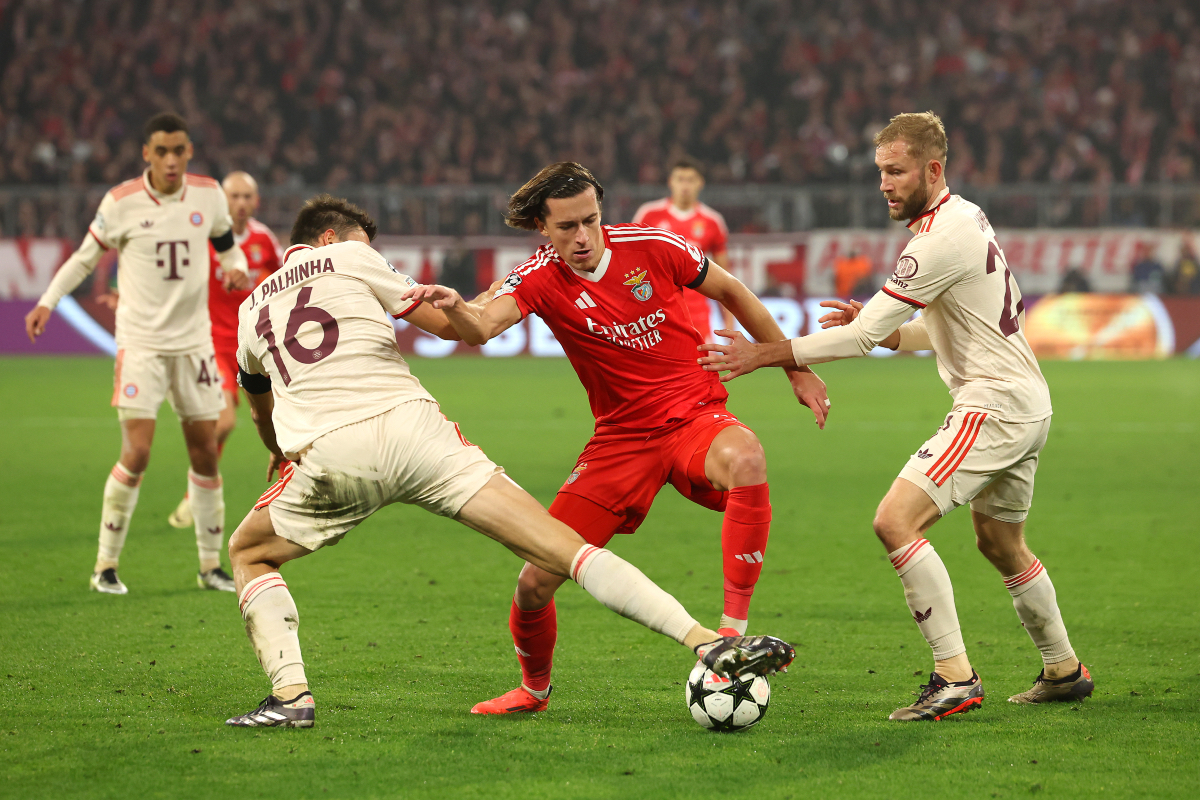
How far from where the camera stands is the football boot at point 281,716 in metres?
4.10

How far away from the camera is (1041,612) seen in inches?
179

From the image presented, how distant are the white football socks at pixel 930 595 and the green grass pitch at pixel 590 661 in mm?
262

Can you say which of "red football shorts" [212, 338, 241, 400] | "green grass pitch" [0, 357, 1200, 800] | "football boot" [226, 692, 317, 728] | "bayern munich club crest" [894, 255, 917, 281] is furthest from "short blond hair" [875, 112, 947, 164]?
"red football shorts" [212, 338, 241, 400]

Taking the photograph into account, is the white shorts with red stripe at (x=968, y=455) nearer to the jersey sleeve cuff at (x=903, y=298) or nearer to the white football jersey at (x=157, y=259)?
the jersey sleeve cuff at (x=903, y=298)

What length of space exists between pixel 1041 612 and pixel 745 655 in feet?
4.85

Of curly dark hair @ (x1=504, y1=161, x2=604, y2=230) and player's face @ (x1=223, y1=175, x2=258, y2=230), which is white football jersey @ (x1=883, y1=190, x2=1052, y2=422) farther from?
player's face @ (x1=223, y1=175, x2=258, y2=230)

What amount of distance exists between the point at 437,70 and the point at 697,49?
18.9ft

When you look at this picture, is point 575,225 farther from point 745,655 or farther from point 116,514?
point 116,514

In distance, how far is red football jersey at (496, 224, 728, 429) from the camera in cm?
464

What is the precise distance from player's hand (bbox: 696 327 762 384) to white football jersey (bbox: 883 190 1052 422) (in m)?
0.51

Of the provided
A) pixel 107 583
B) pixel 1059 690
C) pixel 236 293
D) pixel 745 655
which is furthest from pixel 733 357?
pixel 236 293

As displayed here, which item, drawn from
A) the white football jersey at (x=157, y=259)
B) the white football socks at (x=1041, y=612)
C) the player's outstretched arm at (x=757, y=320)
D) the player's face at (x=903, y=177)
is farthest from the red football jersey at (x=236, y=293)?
the white football socks at (x=1041, y=612)

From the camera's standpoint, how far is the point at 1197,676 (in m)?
4.80

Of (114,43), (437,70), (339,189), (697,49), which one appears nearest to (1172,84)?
(697,49)
